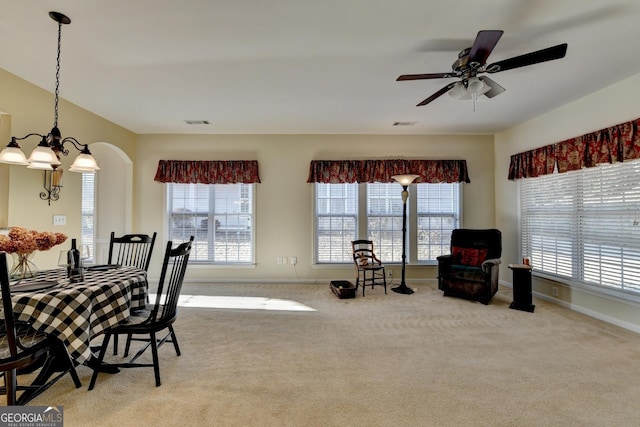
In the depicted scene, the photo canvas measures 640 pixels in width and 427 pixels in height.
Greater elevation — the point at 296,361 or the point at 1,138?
the point at 1,138

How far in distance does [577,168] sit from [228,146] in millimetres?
5093

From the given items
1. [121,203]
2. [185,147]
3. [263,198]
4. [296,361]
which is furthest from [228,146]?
[296,361]

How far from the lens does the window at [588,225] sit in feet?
10.1

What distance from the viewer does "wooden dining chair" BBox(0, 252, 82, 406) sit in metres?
1.43

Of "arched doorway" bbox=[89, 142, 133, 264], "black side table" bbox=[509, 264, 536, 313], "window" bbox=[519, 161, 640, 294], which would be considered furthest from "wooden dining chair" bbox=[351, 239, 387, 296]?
"arched doorway" bbox=[89, 142, 133, 264]

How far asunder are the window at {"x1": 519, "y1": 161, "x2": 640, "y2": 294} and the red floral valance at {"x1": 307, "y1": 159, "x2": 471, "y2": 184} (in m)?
1.12

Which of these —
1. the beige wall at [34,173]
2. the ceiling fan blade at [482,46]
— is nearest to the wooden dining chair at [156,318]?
the beige wall at [34,173]

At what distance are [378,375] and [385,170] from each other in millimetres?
3472

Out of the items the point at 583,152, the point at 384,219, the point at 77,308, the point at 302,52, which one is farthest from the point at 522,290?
the point at 77,308

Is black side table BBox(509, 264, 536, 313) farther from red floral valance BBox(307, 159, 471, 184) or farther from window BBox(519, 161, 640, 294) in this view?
red floral valance BBox(307, 159, 471, 184)

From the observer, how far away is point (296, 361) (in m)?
2.39

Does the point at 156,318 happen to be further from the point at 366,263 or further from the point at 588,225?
the point at 588,225

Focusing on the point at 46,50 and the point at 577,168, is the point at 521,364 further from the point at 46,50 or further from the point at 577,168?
the point at 46,50

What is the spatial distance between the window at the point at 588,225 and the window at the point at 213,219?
15.0 ft
